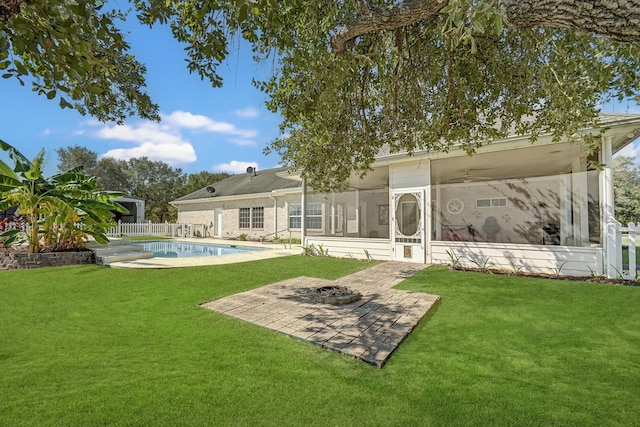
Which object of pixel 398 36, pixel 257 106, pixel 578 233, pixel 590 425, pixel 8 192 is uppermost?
pixel 398 36

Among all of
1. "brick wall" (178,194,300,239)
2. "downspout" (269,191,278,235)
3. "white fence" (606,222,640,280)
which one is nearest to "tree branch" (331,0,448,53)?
"white fence" (606,222,640,280)

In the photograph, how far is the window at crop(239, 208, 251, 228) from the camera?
73.3 ft

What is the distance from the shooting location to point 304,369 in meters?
3.28

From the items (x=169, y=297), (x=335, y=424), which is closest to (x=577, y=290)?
(x=335, y=424)

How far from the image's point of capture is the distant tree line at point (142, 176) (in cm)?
4203

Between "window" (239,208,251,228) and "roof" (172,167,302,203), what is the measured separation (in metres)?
1.27

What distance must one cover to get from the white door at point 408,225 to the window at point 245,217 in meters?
13.8

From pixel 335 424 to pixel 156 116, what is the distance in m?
7.58

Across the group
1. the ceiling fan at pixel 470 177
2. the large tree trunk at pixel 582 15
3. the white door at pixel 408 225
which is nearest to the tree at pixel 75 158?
the white door at pixel 408 225

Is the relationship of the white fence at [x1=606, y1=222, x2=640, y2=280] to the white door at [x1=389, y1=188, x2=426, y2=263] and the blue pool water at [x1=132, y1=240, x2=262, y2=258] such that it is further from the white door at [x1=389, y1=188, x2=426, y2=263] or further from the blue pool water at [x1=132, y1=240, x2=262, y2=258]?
the blue pool water at [x1=132, y1=240, x2=262, y2=258]

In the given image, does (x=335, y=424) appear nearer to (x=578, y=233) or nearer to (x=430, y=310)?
(x=430, y=310)

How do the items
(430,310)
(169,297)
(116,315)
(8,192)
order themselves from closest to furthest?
(116,315) → (430,310) → (169,297) → (8,192)

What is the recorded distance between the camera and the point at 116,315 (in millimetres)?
5043

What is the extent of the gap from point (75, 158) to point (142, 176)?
8965mm
